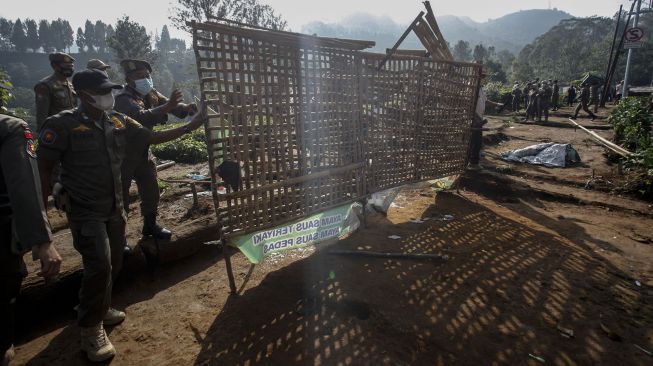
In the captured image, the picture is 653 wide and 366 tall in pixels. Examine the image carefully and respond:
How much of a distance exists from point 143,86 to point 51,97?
1.53m

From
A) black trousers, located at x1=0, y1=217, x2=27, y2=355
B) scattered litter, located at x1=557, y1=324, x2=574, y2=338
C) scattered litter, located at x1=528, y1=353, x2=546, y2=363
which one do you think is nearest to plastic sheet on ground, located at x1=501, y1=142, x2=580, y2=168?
scattered litter, located at x1=557, y1=324, x2=574, y2=338

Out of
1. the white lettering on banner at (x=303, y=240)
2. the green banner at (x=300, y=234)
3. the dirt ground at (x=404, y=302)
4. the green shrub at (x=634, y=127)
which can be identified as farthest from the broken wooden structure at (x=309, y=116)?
the green shrub at (x=634, y=127)

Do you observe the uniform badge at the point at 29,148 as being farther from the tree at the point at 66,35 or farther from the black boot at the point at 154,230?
the tree at the point at 66,35

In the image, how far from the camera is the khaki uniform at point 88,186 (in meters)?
2.26

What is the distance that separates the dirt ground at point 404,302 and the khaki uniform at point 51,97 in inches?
69.3

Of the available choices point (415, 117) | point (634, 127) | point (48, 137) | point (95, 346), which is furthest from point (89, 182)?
point (634, 127)

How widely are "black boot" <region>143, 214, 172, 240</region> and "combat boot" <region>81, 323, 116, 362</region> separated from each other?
131 centimetres

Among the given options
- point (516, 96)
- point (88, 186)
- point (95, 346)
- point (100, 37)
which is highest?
point (100, 37)

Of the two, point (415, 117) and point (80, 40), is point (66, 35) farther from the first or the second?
point (415, 117)

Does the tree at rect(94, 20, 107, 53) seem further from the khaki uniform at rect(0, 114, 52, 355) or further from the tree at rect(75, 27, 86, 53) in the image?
the khaki uniform at rect(0, 114, 52, 355)

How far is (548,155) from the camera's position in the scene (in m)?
8.22

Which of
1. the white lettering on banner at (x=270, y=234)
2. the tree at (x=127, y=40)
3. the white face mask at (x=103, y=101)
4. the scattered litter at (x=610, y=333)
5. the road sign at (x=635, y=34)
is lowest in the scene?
the scattered litter at (x=610, y=333)

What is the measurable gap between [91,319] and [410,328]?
236 cm

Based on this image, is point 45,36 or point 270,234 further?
point 45,36
